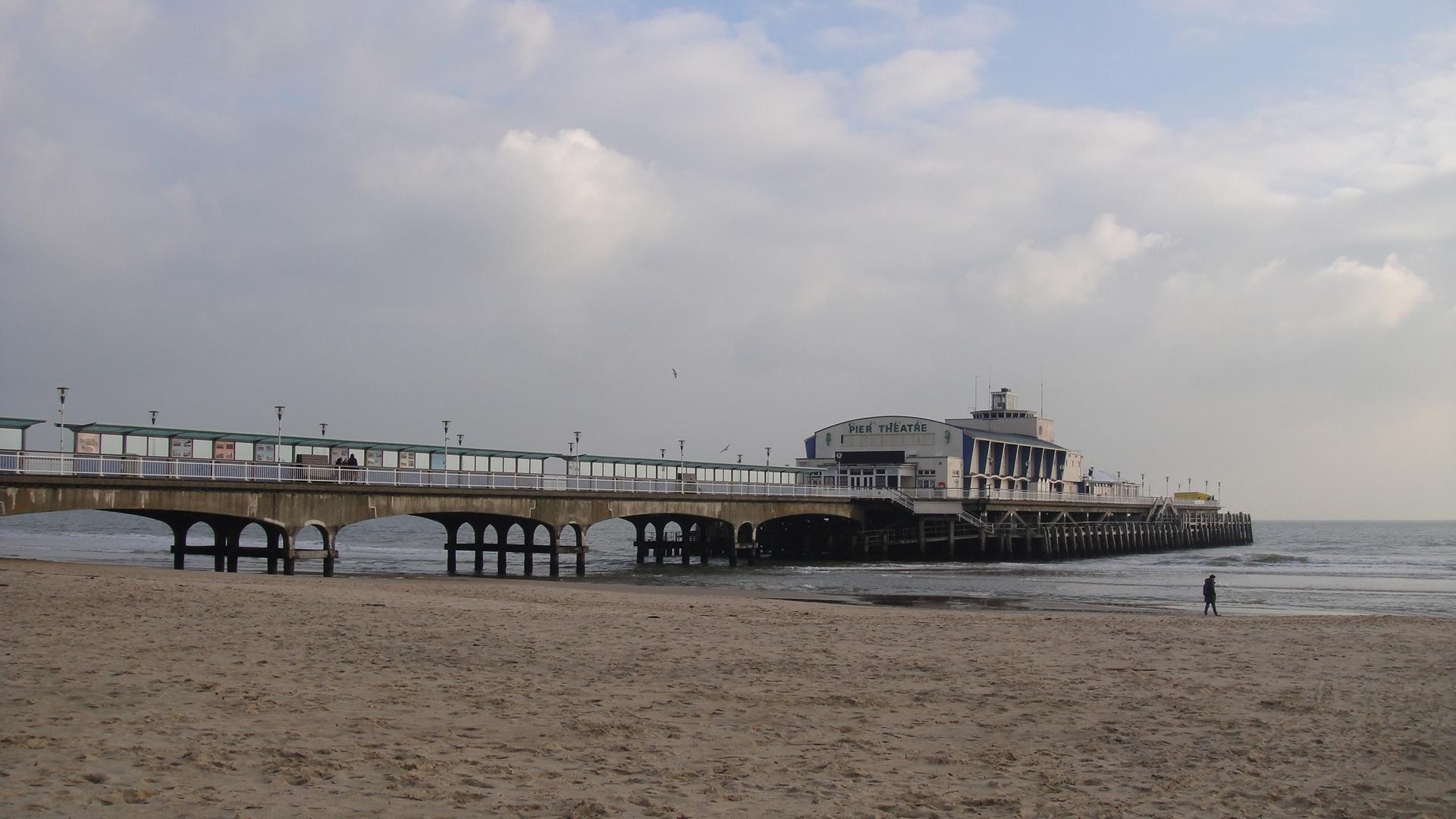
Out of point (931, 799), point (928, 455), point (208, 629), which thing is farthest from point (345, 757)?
point (928, 455)

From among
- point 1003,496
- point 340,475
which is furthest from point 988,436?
point 340,475

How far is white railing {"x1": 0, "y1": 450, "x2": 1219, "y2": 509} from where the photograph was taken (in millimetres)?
32344

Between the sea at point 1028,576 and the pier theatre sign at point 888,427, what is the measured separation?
12828 mm

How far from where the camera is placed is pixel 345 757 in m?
9.73

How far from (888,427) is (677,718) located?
6826cm

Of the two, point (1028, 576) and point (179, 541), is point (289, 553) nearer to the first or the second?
point (179, 541)

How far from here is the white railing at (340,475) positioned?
3234 cm

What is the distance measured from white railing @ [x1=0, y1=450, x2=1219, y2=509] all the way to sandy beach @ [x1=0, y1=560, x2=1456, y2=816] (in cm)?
1246

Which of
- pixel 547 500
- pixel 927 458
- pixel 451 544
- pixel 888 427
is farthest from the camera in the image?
pixel 888 427

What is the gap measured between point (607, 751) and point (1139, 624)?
18.3 m

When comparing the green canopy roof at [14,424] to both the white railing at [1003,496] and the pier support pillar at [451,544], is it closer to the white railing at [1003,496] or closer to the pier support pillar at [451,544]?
the pier support pillar at [451,544]

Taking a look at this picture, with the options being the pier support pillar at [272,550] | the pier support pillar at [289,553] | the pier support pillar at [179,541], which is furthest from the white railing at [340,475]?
the pier support pillar at [179,541]

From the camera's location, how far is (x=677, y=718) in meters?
12.1

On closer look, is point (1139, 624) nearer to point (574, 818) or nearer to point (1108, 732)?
point (1108, 732)
